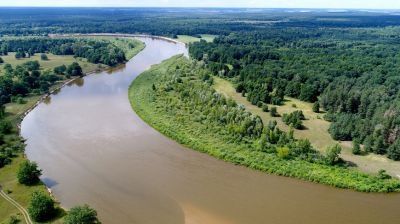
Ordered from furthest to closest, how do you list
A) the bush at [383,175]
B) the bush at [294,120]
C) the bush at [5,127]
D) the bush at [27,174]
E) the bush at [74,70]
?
the bush at [74,70]
the bush at [294,120]
the bush at [5,127]
the bush at [383,175]
the bush at [27,174]

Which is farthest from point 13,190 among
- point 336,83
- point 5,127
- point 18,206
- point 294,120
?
point 336,83

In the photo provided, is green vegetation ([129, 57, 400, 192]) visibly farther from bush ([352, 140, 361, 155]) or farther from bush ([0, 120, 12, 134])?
bush ([0, 120, 12, 134])

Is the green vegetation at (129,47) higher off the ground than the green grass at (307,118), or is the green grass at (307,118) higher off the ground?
the green grass at (307,118)

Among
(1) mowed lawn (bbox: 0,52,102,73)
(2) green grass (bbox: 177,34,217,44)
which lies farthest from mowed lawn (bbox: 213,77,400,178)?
(2) green grass (bbox: 177,34,217,44)

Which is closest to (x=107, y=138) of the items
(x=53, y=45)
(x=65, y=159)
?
(x=65, y=159)

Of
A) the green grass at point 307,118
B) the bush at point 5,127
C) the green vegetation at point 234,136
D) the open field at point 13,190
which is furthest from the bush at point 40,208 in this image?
the green grass at point 307,118

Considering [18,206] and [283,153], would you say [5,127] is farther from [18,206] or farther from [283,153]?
[283,153]

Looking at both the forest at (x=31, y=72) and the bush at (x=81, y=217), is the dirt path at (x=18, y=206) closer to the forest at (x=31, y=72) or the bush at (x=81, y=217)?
the bush at (x=81, y=217)
